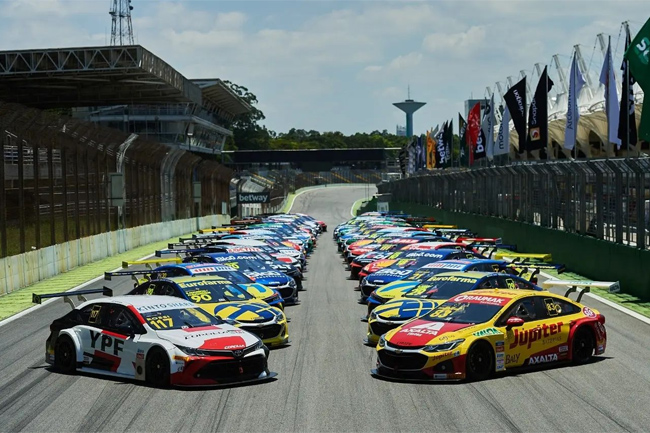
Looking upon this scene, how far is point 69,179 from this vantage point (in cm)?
3778

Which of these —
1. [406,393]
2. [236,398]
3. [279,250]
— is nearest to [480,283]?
[406,393]

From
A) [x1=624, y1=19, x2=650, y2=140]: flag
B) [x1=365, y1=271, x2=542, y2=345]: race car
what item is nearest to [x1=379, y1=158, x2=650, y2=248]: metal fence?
[x1=624, y1=19, x2=650, y2=140]: flag

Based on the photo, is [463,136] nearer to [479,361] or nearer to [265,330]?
[265,330]

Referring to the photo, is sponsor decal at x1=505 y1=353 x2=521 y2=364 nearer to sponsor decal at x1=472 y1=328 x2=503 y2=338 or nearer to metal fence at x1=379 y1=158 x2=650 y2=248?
sponsor decal at x1=472 y1=328 x2=503 y2=338

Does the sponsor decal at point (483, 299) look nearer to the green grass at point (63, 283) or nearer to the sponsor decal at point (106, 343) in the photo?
the sponsor decal at point (106, 343)

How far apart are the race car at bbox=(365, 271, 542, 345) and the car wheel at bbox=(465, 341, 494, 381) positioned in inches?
103

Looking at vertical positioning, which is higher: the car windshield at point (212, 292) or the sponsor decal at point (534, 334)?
the car windshield at point (212, 292)

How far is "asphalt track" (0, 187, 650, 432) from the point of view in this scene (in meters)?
10.7

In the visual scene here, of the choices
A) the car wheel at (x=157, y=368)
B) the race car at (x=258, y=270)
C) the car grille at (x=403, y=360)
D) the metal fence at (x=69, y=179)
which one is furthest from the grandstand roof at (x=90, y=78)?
the car grille at (x=403, y=360)

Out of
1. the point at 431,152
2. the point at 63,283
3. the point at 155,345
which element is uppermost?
the point at 431,152

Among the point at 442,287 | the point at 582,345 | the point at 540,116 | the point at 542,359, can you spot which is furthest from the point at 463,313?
the point at 540,116

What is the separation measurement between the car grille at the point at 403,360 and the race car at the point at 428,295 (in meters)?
2.43

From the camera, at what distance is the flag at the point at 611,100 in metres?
31.9

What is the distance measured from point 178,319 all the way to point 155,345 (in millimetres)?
988
